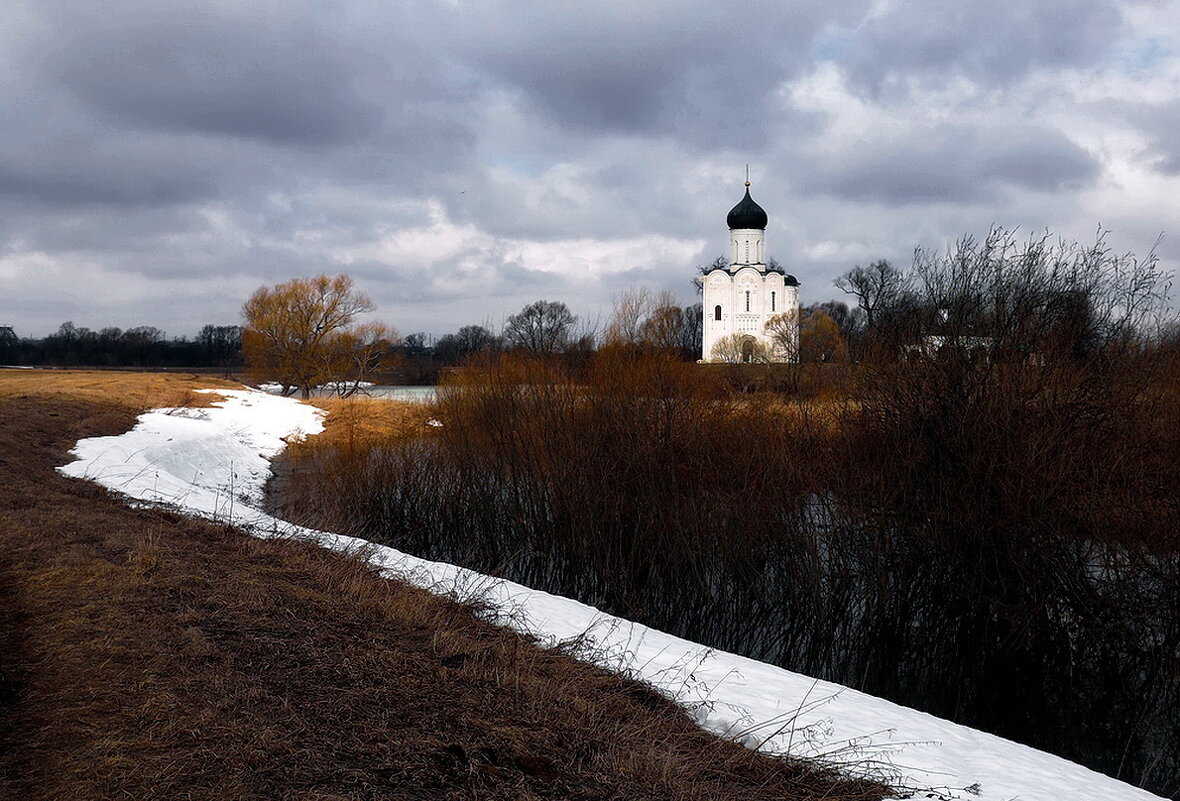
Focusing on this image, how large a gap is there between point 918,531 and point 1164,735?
3.24 meters

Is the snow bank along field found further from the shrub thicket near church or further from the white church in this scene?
the white church

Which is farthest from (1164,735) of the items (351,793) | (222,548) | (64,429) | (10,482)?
(64,429)

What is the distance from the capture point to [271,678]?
5566 millimetres

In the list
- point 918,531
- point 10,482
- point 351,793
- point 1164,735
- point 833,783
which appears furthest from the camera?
point 10,482


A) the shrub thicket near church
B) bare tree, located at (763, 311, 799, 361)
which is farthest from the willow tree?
the shrub thicket near church

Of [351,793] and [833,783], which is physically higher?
[351,793]

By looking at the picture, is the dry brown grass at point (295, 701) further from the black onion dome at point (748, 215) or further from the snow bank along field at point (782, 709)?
the black onion dome at point (748, 215)

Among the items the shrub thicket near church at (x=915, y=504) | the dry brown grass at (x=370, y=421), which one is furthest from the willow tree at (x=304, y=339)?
the shrub thicket near church at (x=915, y=504)

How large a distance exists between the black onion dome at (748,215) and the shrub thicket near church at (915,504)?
6198cm

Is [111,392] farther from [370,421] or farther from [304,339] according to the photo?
[304,339]

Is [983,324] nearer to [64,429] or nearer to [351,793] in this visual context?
[351,793]

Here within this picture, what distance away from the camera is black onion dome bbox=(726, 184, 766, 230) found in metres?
73.3

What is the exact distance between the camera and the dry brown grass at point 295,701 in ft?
14.3

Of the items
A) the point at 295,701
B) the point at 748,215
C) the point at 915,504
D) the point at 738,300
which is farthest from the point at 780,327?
the point at 295,701
